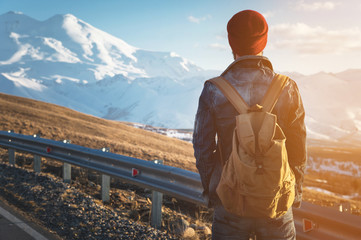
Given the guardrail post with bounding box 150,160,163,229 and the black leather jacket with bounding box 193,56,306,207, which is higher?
the black leather jacket with bounding box 193,56,306,207

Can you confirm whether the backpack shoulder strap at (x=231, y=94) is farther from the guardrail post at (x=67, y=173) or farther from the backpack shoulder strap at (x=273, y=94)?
the guardrail post at (x=67, y=173)

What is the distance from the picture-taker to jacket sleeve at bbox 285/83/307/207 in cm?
204

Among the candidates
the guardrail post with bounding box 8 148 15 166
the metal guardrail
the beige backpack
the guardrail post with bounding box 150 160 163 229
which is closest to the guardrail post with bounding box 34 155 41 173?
the metal guardrail

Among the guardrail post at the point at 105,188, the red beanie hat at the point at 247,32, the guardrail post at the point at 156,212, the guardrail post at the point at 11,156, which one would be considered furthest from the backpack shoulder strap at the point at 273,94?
the guardrail post at the point at 11,156

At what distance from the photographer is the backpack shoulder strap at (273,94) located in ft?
6.34

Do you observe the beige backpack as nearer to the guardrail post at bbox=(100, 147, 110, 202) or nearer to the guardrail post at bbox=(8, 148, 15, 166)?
the guardrail post at bbox=(100, 147, 110, 202)

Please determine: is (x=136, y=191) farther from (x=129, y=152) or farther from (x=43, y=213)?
(x=129, y=152)

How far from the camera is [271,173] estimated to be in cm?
182

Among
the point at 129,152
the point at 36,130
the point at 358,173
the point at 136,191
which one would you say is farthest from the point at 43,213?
the point at 358,173

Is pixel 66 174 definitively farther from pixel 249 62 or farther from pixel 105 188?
pixel 249 62

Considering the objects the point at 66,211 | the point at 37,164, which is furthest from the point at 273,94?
the point at 37,164

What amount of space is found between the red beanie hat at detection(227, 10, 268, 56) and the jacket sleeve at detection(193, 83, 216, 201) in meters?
0.36

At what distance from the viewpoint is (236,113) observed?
6.56ft

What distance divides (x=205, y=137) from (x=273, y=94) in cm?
52
